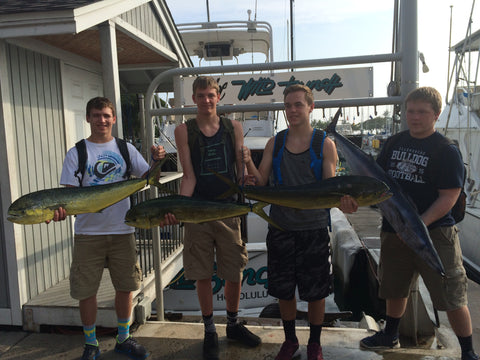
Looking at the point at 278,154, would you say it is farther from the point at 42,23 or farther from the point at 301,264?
the point at 42,23

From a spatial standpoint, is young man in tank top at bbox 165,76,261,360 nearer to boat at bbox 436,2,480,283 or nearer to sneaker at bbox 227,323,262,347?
sneaker at bbox 227,323,262,347

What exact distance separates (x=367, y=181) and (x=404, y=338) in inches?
72.8

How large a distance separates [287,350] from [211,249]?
0.94m

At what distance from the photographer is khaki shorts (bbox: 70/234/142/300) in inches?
107

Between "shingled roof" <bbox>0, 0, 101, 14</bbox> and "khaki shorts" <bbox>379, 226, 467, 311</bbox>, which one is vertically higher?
"shingled roof" <bbox>0, 0, 101, 14</bbox>

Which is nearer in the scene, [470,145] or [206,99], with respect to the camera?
[206,99]

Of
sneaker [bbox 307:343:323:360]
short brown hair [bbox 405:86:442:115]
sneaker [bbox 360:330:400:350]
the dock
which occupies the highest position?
short brown hair [bbox 405:86:442:115]

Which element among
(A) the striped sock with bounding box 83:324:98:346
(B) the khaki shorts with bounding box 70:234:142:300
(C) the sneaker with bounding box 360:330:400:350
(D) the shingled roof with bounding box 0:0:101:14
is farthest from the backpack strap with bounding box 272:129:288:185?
(D) the shingled roof with bounding box 0:0:101:14

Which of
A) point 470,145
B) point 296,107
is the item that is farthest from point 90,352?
point 470,145

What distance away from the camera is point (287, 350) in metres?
2.80

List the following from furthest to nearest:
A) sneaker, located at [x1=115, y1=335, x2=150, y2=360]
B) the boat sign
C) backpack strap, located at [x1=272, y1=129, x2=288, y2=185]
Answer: the boat sign, sneaker, located at [x1=115, y1=335, x2=150, y2=360], backpack strap, located at [x1=272, y1=129, x2=288, y2=185]

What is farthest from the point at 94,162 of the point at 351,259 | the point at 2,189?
the point at 351,259

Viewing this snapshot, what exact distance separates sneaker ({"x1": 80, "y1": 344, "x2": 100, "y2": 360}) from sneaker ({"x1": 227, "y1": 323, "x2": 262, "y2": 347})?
1.05 metres

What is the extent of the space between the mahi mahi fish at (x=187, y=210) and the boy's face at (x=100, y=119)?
72cm
